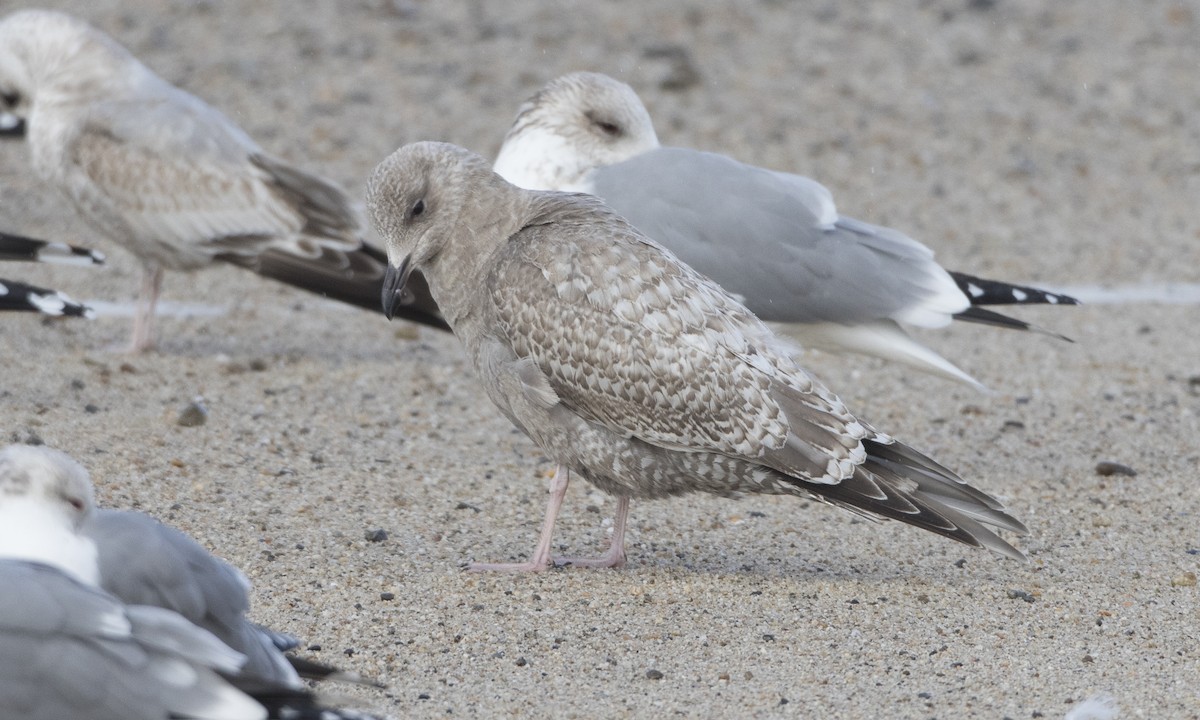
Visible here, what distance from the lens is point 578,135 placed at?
568cm

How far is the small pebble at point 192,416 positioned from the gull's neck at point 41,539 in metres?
2.64

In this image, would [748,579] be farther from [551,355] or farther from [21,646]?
[21,646]

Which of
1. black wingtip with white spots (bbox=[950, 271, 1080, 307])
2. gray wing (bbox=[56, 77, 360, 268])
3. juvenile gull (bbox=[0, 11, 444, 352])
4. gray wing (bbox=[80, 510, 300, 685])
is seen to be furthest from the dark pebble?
gray wing (bbox=[56, 77, 360, 268])

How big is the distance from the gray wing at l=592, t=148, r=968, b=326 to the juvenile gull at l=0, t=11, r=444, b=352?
1.94 metres

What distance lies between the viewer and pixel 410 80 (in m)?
10.5

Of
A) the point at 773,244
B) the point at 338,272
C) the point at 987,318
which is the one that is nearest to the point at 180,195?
the point at 338,272

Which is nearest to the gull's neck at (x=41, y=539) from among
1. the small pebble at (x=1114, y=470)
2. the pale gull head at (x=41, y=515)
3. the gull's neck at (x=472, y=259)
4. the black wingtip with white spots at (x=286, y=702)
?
the pale gull head at (x=41, y=515)

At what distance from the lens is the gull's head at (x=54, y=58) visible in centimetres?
711

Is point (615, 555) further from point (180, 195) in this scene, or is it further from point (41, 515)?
point (180, 195)

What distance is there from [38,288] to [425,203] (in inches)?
72.1

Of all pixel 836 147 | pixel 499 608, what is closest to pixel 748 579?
pixel 499 608

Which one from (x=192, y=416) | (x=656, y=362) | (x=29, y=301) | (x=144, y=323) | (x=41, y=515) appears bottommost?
(x=144, y=323)

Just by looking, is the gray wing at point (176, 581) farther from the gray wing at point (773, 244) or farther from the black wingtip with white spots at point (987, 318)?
the black wingtip with white spots at point (987, 318)

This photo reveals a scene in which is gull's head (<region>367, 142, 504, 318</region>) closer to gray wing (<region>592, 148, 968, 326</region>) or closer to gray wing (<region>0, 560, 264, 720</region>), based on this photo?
gray wing (<region>592, 148, 968, 326</region>)
